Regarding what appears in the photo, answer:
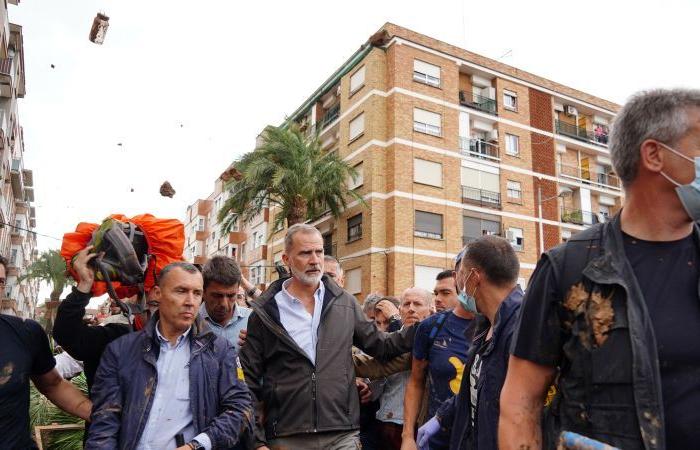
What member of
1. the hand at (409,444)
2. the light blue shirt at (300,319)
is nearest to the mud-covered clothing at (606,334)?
the hand at (409,444)

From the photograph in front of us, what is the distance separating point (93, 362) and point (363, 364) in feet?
6.05

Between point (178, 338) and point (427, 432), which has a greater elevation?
point (178, 338)

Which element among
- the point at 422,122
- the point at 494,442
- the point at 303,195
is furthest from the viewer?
the point at 422,122

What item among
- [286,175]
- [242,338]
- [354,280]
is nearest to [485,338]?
[242,338]

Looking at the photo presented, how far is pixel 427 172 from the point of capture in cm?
2788

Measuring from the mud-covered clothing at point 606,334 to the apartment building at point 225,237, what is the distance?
75.6 feet

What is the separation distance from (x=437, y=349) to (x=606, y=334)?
2.21m

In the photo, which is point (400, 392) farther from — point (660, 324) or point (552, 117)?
point (552, 117)

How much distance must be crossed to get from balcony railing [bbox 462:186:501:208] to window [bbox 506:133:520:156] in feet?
9.14

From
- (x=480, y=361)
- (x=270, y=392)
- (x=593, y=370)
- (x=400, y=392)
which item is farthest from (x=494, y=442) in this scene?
(x=400, y=392)

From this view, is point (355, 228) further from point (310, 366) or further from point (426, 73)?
point (310, 366)

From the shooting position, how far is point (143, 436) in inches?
123

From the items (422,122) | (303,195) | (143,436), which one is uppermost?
(422,122)

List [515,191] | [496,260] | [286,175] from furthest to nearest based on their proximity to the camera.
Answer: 1. [515,191]
2. [286,175]
3. [496,260]
